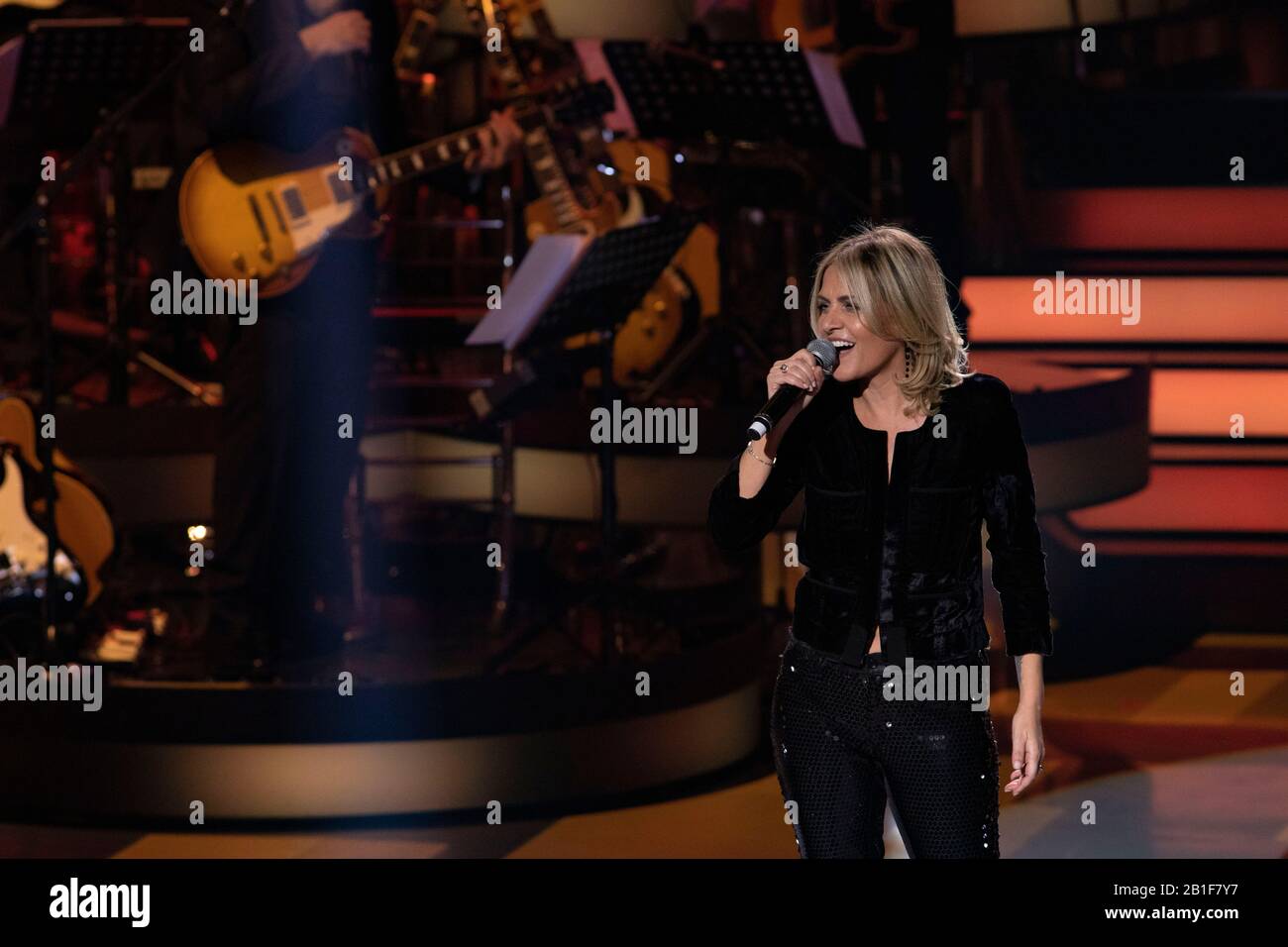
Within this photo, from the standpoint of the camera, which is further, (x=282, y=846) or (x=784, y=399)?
(x=282, y=846)

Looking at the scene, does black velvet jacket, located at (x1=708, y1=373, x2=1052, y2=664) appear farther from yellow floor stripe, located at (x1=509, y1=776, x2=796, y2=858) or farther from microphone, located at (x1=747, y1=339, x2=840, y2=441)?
yellow floor stripe, located at (x1=509, y1=776, x2=796, y2=858)

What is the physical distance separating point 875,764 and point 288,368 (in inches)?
104

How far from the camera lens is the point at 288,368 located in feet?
16.3

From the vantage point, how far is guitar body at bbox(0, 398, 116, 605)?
5.41m

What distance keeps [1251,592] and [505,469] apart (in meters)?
2.66

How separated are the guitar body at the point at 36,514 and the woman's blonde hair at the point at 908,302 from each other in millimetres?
3308

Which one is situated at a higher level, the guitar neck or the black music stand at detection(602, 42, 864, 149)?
the black music stand at detection(602, 42, 864, 149)

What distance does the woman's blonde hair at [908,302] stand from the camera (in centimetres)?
266

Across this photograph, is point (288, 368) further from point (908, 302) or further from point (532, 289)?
point (908, 302)

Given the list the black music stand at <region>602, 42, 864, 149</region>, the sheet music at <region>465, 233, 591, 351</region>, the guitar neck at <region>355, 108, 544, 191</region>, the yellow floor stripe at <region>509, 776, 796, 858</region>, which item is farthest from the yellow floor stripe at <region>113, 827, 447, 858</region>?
the black music stand at <region>602, 42, 864, 149</region>

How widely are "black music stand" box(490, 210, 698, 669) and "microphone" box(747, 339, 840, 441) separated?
1.96 metres

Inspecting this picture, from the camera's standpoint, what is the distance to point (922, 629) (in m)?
2.65

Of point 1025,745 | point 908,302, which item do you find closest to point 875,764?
point 1025,745
